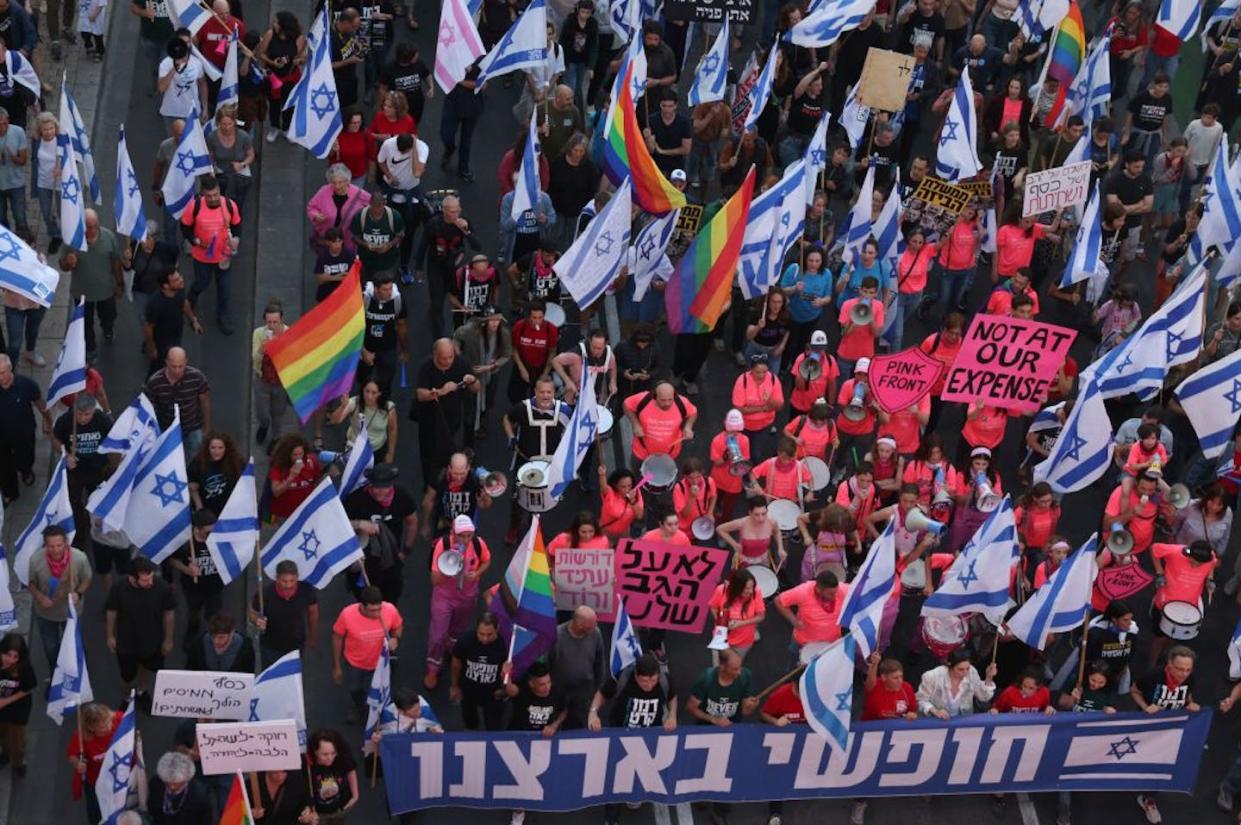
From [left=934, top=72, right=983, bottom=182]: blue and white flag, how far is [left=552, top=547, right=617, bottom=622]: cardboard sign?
754 centimetres

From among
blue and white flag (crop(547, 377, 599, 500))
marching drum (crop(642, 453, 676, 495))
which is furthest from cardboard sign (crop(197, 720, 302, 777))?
marching drum (crop(642, 453, 676, 495))

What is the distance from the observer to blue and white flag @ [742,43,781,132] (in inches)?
1007

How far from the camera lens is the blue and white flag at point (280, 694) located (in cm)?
1803

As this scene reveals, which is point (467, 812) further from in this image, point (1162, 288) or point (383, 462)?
point (1162, 288)

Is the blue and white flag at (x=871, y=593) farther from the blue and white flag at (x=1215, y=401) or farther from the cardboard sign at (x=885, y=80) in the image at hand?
the cardboard sign at (x=885, y=80)

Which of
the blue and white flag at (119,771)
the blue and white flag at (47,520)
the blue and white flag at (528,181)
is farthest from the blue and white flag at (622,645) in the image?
the blue and white flag at (528,181)

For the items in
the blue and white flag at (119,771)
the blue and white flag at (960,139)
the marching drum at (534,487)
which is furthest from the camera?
the blue and white flag at (960,139)

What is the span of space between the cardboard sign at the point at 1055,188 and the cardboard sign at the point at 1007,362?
3.01m

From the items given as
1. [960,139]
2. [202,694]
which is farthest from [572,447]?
[960,139]

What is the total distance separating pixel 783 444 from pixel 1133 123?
8.64 m

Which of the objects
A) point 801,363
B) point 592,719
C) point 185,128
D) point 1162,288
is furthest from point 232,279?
point 1162,288

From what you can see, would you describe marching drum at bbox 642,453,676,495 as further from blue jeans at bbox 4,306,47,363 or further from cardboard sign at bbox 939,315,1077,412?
blue jeans at bbox 4,306,47,363

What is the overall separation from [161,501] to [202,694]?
6.32 ft

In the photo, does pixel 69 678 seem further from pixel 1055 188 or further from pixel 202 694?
pixel 1055 188
